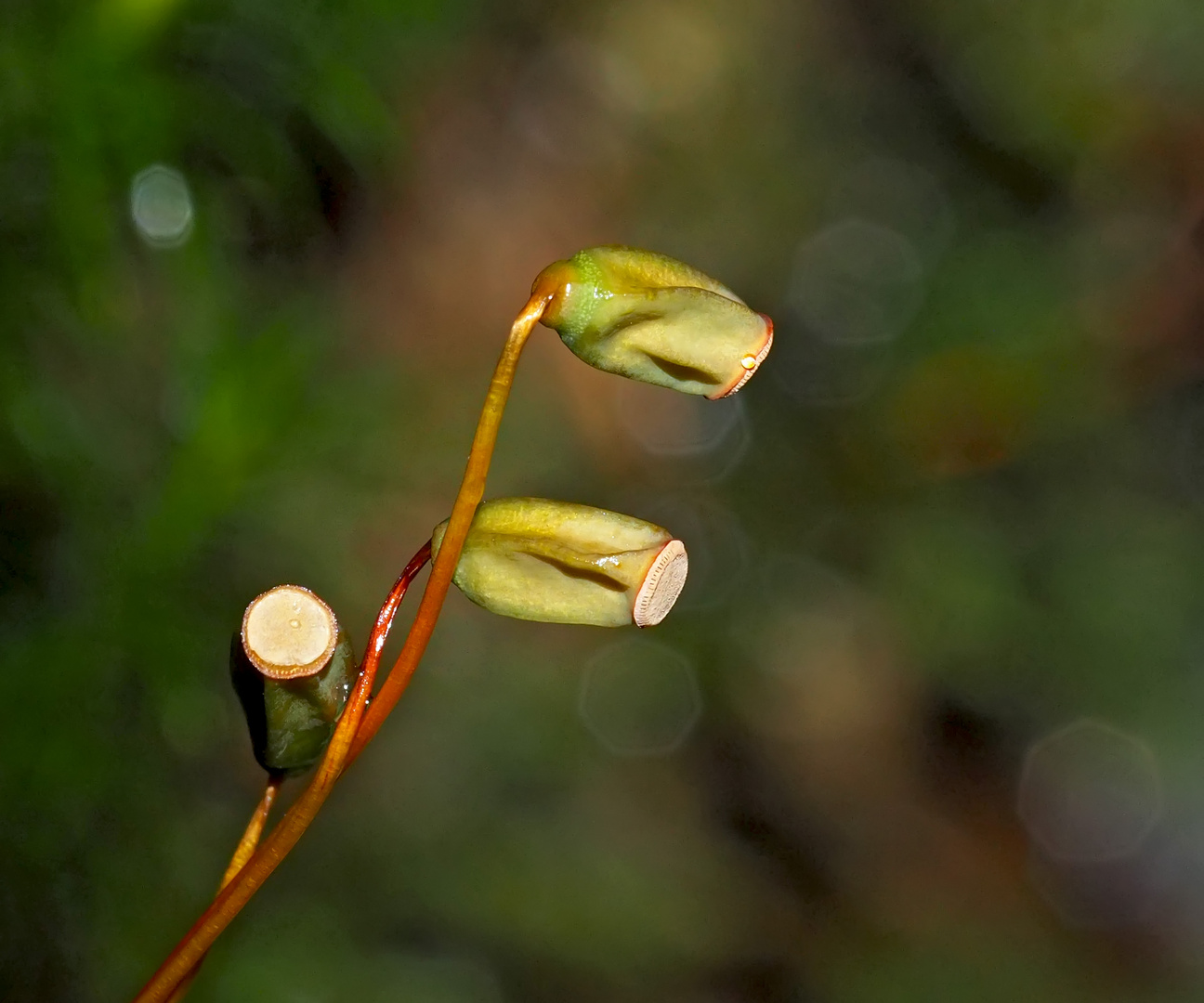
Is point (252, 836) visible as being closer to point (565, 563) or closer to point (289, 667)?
point (289, 667)

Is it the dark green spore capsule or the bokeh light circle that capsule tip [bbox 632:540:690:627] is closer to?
the dark green spore capsule

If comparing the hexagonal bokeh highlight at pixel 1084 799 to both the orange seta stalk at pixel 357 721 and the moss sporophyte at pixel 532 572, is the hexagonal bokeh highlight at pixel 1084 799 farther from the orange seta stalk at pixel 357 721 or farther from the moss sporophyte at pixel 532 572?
the orange seta stalk at pixel 357 721

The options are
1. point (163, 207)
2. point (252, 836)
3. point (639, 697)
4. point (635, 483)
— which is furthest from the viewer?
point (635, 483)

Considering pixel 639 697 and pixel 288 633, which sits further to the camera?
pixel 639 697

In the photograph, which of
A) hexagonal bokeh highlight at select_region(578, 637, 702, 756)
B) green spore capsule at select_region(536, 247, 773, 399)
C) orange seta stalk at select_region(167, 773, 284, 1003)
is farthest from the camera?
hexagonal bokeh highlight at select_region(578, 637, 702, 756)

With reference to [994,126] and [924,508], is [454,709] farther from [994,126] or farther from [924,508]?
[994,126]

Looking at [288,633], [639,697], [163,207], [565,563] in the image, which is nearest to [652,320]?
[565,563]

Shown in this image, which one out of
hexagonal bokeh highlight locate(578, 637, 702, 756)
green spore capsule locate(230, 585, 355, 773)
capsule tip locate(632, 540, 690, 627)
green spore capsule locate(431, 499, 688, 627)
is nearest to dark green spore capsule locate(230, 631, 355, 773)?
green spore capsule locate(230, 585, 355, 773)
